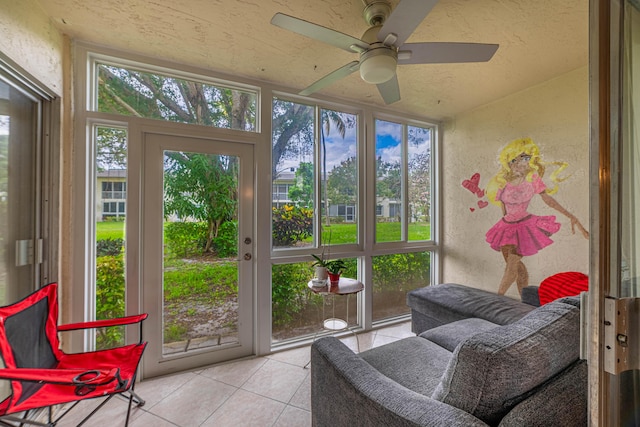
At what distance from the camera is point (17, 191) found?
1.56 metres

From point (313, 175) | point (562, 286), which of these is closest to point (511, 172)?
point (562, 286)

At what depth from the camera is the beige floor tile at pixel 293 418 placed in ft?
5.48

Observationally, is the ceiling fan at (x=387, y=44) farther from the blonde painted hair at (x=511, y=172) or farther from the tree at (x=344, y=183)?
the blonde painted hair at (x=511, y=172)

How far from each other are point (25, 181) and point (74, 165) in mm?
318

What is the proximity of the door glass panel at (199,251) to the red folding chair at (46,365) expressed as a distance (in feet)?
1.77

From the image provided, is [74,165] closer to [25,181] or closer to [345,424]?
[25,181]

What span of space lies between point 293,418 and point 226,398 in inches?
20.8

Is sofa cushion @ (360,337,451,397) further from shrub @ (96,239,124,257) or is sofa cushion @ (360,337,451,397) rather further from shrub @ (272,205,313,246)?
shrub @ (96,239,124,257)

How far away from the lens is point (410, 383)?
139 cm

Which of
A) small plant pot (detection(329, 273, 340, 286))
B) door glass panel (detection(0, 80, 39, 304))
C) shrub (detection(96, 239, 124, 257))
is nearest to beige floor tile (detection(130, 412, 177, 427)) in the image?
door glass panel (detection(0, 80, 39, 304))

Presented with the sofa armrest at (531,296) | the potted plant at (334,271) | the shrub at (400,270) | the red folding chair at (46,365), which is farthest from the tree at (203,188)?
the sofa armrest at (531,296)

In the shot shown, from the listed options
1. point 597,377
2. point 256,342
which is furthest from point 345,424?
point 256,342

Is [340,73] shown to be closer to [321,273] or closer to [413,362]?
[321,273]

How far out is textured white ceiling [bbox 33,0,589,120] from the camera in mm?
1621
